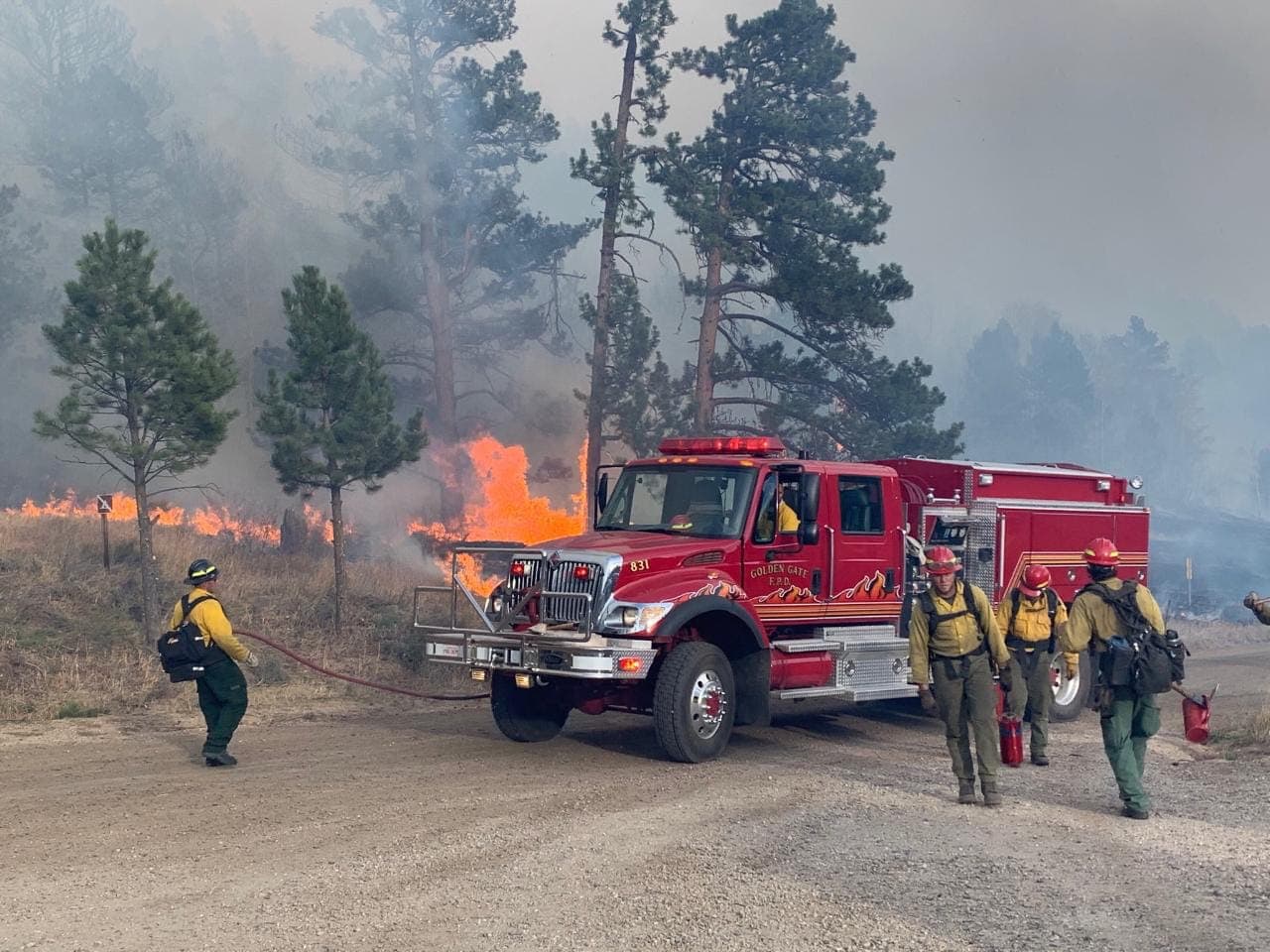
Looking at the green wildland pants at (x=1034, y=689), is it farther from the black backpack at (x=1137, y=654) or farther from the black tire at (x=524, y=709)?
the black tire at (x=524, y=709)

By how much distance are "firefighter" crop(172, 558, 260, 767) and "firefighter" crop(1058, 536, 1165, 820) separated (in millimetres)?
6591

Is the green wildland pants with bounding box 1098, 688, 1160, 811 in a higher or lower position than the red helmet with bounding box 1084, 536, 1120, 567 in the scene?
lower

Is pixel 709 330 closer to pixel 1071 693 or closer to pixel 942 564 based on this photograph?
pixel 1071 693

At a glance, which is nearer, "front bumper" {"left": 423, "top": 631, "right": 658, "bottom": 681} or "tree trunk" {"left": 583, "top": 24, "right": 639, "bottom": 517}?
"front bumper" {"left": 423, "top": 631, "right": 658, "bottom": 681}

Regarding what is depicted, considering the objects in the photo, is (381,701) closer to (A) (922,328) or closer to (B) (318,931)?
(B) (318,931)

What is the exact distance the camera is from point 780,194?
25.7 meters

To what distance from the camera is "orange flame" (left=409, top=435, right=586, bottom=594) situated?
94.8 feet

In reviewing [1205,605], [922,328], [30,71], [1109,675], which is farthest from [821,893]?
[922,328]

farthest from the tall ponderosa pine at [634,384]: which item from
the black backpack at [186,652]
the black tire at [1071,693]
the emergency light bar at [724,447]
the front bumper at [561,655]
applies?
the black backpack at [186,652]

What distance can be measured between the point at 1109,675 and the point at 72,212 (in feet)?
120

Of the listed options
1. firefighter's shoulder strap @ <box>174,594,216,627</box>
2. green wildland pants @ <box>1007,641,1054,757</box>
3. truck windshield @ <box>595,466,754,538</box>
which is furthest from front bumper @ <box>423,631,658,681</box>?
green wildland pants @ <box>1007,641,1054,757</box>

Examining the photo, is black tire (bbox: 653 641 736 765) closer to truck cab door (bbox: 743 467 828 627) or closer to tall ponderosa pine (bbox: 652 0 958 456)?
truck cab door (bbox: 743 467 828 627)

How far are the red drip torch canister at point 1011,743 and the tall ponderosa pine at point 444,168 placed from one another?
23090 millimetres

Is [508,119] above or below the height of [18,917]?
above
